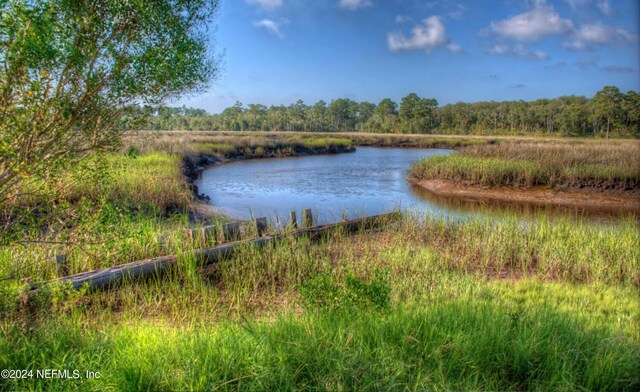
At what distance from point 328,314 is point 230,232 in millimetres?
4660

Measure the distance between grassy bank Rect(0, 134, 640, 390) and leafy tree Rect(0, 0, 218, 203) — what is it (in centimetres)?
48

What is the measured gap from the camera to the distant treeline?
50.2m

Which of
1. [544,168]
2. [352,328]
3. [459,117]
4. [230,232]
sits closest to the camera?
[352,328]

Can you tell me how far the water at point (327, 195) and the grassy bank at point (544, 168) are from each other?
2.38 metres

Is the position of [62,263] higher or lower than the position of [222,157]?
lower

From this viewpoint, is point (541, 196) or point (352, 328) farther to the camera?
point (541, 196)

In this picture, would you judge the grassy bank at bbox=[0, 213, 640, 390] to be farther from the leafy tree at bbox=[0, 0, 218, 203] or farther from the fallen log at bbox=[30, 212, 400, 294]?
the leafy tree at bbox=[0, 0, 218, 203]

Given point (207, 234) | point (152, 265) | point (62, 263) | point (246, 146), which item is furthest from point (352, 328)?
point (246, 146)

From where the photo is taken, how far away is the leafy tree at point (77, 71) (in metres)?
4.04

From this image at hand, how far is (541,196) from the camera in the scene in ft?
58.5

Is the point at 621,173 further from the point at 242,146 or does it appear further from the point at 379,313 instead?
the point at 242,146

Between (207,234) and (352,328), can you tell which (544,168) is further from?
(352,328)

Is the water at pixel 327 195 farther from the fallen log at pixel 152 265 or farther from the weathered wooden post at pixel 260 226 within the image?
the fallen log at pixel 152 265

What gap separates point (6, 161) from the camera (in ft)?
14.4
